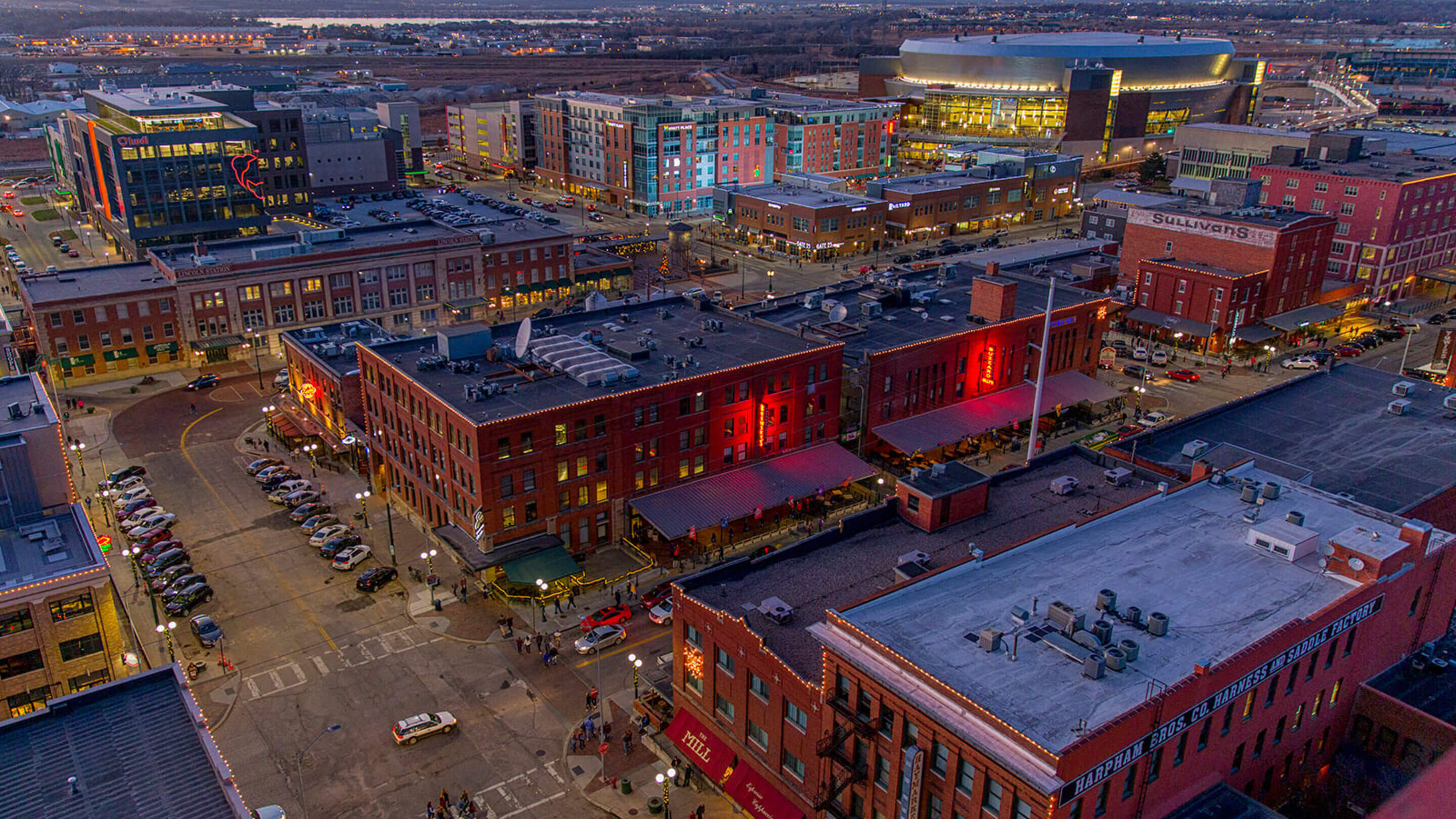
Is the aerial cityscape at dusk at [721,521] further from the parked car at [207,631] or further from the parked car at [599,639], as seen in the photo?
the parked car at [207,631]

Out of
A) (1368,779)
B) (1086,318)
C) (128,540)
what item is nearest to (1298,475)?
(1368,779)

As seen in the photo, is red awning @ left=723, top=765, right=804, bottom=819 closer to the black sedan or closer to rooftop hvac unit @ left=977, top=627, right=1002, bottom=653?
rooftop hvac unit @ left=977, top=627, right=1002, bottom=653

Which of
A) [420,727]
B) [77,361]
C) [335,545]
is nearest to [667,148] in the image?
[77,361]

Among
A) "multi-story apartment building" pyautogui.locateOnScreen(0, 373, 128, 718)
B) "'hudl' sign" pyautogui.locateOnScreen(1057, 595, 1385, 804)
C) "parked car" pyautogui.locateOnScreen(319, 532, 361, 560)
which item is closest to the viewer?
"'hudl' sign" pyautogui.locateOnScreen(1057, 595, 1385, 804)

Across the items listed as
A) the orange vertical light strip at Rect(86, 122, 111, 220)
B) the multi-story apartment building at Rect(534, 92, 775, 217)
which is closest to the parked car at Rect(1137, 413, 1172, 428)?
the multi-story apartment building at Rect(534, 92, 775, 217)

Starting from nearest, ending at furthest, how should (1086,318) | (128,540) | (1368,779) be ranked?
(1368,779) → (128,540) → (1086,318)

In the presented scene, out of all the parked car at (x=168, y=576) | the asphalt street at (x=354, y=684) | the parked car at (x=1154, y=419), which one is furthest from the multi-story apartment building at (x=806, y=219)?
the parked car at (x=168, y=576)

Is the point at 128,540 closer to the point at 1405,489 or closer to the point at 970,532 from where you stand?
the point at 970,532
